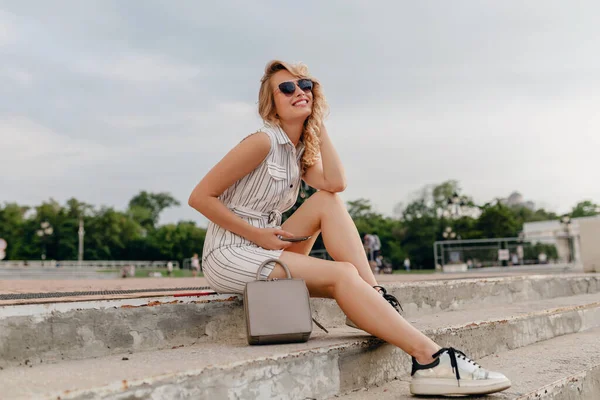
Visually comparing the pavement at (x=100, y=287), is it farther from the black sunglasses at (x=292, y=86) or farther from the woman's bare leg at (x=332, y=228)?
the black sunglasses at (x=292, y=86)

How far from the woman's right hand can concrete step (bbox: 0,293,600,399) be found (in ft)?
1.58

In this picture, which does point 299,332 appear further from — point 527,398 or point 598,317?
point 598,317

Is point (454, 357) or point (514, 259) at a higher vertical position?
point (514, 259)

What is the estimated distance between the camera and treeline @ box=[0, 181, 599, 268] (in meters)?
56.0

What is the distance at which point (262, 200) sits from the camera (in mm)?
2744

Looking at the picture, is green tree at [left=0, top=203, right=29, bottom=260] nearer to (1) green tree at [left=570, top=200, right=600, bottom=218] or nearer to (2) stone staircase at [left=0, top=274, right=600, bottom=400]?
(2) stone staircase at [left=0, top=274, right=600, bottom=400]

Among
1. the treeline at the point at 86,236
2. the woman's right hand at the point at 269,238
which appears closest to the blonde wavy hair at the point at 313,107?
the woman's right hand at the point at 269,238

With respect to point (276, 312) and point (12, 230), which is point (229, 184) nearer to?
point (276, 312)

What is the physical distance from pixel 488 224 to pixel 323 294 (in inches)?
2131

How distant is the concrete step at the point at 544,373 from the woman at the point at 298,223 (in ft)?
0.59

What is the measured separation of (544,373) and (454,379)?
2.52 ft

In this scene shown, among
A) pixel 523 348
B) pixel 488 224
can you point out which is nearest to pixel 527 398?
pixel 523 348

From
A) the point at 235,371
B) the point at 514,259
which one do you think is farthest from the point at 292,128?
the point at 514,259

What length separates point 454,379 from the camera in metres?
2.11
